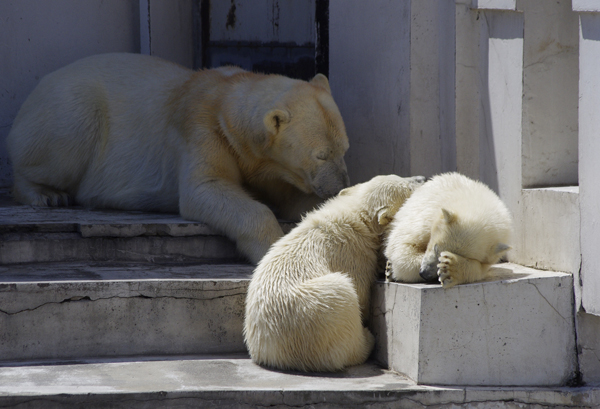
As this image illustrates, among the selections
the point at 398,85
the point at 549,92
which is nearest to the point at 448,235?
the point at 549,92

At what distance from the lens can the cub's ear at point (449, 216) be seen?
3.03 meters

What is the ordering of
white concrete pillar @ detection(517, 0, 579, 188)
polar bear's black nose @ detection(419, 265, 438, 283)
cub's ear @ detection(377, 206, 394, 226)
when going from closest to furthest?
1. polar bear's black nose @ detection(419, 265, 438, 283)
2. cub's ear @ detection(377, 206, 394, 226)
3. white concrete pillar @ detection(517, 0, 579, 188)

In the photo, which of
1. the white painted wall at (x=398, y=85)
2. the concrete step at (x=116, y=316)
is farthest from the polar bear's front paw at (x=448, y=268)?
the white painted wall at (x=398, y=85)

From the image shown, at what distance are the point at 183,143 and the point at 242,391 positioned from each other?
2.22 m

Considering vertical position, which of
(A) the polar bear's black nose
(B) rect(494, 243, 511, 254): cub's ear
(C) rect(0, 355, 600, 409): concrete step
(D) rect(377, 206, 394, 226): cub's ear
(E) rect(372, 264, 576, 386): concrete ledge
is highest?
(D) rect(377, 206, 394, 226): cub's ear

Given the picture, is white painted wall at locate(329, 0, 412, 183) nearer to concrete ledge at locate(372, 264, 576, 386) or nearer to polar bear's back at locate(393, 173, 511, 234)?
polar bear's back at locate(393, 173, 511, 234)

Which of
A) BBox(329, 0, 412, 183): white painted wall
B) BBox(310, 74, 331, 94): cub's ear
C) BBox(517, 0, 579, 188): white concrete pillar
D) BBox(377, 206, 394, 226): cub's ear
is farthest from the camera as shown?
BBox(310, 74, 331, 94): cub's ear

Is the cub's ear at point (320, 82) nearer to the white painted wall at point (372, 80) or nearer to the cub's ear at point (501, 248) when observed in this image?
the white painted wall at point (372, 80)

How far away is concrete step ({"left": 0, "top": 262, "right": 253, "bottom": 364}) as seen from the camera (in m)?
3.53

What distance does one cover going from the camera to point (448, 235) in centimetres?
304

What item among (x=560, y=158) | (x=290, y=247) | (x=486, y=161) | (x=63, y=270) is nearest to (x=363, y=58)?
(x=486, y=161)

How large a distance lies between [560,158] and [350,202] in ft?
3.79

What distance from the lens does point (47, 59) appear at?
6301mm

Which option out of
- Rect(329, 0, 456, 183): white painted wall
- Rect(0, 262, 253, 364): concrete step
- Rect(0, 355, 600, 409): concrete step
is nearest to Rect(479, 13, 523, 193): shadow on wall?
Rect(329, 0, 456, 183): white painted wall
